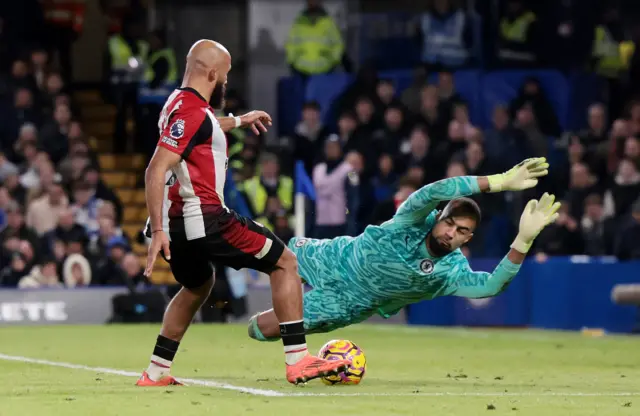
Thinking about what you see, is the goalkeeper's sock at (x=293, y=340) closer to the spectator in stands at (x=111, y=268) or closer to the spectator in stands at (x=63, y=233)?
the spectator in stands at (x=111, y=268)

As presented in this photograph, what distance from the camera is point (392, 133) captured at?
21.9 m

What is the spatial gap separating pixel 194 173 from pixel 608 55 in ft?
49.2

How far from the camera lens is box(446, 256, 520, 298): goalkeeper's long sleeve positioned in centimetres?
1030

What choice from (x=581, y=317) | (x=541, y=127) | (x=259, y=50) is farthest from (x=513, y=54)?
(x=581, y=317)

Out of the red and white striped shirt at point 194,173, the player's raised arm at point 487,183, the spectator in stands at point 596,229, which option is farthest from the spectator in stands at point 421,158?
the red and white striped shirt at point 194,173

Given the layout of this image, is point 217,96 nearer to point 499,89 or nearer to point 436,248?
point 436,248

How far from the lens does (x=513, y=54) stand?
77.9 ft

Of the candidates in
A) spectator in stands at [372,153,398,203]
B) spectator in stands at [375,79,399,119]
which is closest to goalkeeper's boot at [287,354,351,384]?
spectator in stands at [372,153,398,203]

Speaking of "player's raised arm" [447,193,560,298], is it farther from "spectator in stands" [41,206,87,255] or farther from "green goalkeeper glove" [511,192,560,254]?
"spectator in stands" [41,206,87,255]

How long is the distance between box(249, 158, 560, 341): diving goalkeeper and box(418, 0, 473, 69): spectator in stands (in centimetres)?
1216

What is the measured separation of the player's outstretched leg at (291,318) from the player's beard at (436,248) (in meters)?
1.20

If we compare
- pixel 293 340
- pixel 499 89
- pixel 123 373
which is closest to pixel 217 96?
pixel 293 340

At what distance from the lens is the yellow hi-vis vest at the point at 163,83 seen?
24.1 meters

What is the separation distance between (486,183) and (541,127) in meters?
12.8
